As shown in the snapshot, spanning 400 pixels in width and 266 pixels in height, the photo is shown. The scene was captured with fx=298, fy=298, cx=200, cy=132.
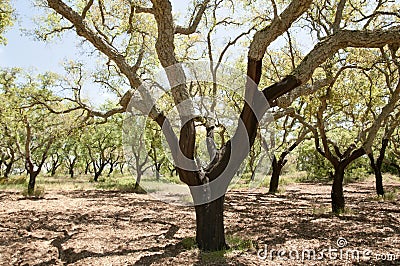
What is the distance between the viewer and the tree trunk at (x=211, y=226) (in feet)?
17.8

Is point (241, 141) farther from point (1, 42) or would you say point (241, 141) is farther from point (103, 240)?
point (1, 42)

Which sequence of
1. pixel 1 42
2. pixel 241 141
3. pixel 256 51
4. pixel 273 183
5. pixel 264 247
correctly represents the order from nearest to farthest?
pixel 256 51 < pixel 241 141 < pixel 264 247 < pixel 1 42 < pixel 273 183

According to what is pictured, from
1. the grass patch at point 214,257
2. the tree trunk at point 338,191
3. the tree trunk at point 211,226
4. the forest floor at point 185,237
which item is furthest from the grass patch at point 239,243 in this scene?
the tree trunk at point 338,191

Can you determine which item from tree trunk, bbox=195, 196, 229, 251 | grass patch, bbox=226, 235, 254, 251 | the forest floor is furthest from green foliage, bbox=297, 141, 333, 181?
tree trunk, bbox=195, 196, 229, 251

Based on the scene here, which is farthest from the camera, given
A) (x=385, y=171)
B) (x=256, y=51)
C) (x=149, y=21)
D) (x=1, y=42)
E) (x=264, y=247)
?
(x=385, y=171)

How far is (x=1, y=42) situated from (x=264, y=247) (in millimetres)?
10312

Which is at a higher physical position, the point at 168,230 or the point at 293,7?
the point at 293,7

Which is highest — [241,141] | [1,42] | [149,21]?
[149,21]

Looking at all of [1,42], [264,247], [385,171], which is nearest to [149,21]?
[1,42]

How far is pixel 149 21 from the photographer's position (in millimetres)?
10828

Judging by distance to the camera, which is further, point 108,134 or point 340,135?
point 108,134
